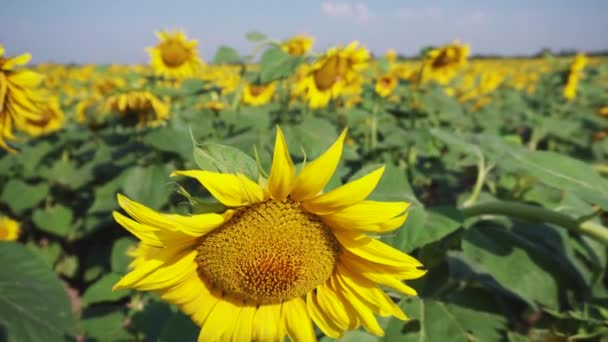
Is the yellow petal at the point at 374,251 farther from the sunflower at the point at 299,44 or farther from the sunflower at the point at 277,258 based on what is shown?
the sunflower at the point at 299,44

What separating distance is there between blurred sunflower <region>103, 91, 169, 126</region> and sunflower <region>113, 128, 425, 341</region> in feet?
7.86

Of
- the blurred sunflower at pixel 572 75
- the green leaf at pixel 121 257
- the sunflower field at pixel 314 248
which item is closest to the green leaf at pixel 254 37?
the sunflower field at pixel 314 248

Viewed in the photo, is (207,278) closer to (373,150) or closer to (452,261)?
(452,261)

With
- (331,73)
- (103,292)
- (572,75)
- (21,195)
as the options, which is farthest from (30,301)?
(572,75)

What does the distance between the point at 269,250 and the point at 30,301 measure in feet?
2.28

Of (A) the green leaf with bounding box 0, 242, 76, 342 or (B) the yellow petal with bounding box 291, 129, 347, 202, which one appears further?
(A) the green leaf with bounding box 0, 242, 76, 342

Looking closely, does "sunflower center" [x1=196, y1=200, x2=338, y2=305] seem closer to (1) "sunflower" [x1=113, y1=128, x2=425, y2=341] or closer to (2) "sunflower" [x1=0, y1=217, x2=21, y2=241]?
(1) "sunflower" [x1=113, y1=128, x2=425, y2=341]

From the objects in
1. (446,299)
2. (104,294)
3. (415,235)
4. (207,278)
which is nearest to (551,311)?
(446,299)

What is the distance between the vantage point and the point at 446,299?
1.59 m

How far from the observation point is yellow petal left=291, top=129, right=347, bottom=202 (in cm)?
75

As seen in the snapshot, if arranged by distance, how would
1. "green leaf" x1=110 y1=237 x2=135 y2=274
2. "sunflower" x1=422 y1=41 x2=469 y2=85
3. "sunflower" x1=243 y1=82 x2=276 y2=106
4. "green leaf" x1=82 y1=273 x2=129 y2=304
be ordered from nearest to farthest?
"green leaf" x1=82 y1=273 x2=129 y2=304
"green leaf" x1=110 y1=237 x2=135 y2=274
"sunflower" x1=243 y1=82 x2=276 y2=106
"sunflower" x1=422 y1=41 x2=469 y2=85

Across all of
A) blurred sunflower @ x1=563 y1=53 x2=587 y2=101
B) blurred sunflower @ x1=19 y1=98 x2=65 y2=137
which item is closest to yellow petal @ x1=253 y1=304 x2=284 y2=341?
blurred sunflower @ x1=19 y1=98 x2=65 y2=137

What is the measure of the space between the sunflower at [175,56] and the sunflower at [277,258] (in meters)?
4.06

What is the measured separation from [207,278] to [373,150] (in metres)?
2.64
